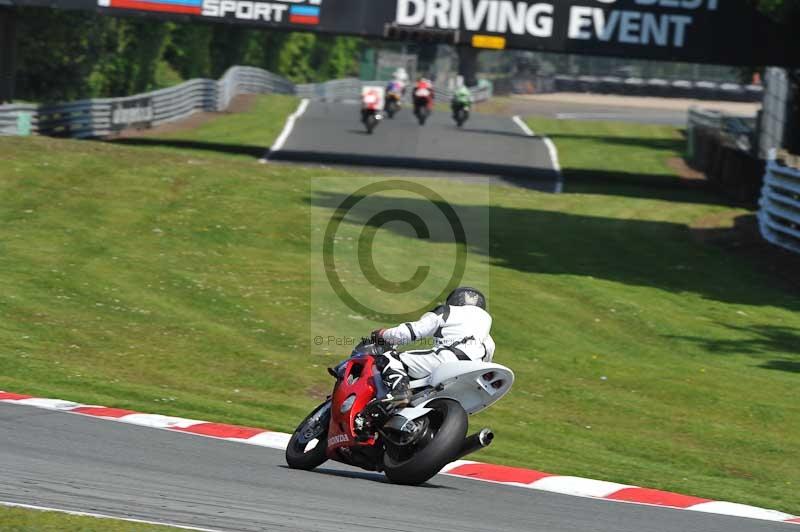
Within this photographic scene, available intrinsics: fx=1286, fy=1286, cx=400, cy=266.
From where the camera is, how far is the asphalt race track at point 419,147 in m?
36.5

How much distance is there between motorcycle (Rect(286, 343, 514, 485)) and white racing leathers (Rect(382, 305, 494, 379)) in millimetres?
129

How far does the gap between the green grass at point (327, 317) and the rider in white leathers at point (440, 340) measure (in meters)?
2.00

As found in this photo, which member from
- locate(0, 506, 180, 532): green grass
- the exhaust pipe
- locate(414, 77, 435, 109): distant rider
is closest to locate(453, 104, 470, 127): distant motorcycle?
locate(414, 77, 435, 109): distant rider

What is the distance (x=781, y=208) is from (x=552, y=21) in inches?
376

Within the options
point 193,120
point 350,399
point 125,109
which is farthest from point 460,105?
point 350,399

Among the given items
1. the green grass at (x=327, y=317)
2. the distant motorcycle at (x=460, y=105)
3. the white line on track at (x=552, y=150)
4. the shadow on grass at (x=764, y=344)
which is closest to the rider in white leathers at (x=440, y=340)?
the green grass at (x=327, y=317)

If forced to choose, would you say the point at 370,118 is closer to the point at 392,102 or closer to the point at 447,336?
the point at 392,102

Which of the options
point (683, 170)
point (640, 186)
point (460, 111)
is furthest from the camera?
point (460, 111)

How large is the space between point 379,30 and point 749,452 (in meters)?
22.8

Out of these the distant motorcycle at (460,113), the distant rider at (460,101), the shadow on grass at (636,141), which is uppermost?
the distant rider at (460,101)

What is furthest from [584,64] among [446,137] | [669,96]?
[446,137]

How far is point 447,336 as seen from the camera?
866 centimetres

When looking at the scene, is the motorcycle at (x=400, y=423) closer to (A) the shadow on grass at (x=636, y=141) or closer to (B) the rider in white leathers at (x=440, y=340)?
(B) the rider in white leathers at (x=440, y=340)

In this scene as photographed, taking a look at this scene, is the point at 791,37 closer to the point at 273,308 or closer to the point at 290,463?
the point at 273,308
